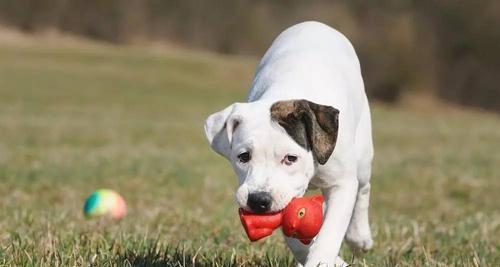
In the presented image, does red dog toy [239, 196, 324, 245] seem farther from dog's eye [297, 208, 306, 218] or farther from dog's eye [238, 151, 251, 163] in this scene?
dog's eye [238, 151, 251, 163]

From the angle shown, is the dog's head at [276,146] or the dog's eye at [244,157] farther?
the dog's eye at [244,157]

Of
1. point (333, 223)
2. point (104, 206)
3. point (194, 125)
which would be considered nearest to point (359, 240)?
point (333, 223)

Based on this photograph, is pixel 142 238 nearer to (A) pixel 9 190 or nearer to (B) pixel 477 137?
(A) pixel 9 190

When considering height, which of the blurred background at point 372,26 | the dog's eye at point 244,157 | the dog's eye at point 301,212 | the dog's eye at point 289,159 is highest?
the dog's eye at point 289,159

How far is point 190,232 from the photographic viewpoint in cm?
646

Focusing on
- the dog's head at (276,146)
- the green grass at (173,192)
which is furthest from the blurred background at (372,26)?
the dog's head at (276,146)

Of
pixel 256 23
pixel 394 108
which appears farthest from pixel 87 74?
pixel 394 108

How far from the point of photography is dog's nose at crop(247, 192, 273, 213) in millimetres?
3797

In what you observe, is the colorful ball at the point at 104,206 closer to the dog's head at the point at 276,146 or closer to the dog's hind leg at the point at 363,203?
the dog's hind leg at the point at 363,203

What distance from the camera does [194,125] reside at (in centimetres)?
2484

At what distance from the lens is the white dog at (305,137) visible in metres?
3.92

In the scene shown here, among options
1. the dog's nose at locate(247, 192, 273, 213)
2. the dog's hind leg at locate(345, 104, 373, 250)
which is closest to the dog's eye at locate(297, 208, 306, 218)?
the dog's nose at locate(247, 192, 273, 213)

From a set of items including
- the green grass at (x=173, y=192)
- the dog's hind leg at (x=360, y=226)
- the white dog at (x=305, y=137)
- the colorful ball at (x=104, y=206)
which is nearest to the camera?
the white dog at (x=305, y=137)

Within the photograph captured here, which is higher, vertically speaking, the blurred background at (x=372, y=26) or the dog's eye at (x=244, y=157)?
the dog's eye at (x=244, y=157)
